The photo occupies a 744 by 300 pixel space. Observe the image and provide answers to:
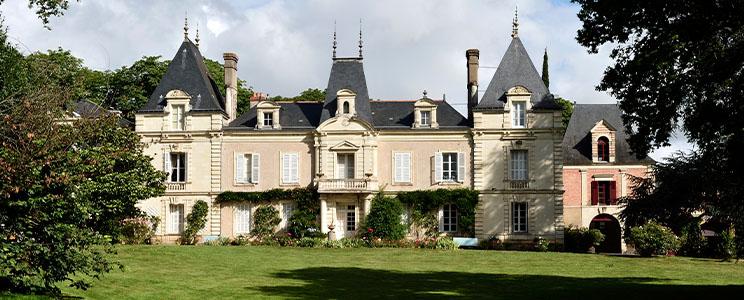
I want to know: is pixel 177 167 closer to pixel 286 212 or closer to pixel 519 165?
pixel 286 212

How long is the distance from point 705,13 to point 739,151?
10.2 feet

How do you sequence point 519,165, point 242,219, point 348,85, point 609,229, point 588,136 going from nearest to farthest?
point 519,165
point 242,219
point 348,85
point 609,229
point 588,136

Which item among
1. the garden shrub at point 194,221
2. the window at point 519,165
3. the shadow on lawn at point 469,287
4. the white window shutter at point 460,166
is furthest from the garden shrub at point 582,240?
the garden shrub at point 194,221

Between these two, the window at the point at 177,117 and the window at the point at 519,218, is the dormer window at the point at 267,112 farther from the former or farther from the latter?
the window at the point at 519,218

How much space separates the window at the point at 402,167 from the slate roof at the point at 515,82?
3.64 meters

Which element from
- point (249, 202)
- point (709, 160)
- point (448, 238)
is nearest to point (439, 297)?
point (709, 160)

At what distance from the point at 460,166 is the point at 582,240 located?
5.80m

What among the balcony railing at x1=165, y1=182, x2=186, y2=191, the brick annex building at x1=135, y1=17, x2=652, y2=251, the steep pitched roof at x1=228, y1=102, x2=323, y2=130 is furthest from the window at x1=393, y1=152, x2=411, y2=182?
the balcony railing at x1=165, y1=182, x2=186, y2=191

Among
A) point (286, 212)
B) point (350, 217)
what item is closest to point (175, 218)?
point (286, 212)

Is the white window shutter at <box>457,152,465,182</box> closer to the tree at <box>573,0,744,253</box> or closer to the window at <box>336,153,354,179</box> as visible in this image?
Answer: the window at <box>336,153,354,179</box>

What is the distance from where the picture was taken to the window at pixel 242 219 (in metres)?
37.6

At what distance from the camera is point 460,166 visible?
122ft

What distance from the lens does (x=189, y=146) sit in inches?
1479

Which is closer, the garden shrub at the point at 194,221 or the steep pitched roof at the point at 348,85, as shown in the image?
the garden shrub at the point at 194,221
